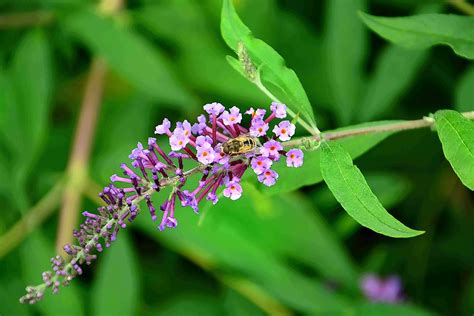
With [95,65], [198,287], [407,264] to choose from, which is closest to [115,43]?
[95,65]

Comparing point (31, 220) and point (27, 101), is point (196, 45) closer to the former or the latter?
point (27, 101)

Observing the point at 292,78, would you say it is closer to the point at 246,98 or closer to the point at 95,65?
the point at 246,98

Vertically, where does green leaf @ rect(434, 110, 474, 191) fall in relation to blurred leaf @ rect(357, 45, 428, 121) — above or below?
above

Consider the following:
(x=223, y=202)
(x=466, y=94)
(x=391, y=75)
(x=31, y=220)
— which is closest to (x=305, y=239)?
(x=223, y=202)

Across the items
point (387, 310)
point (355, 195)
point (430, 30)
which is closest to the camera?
point (355, 195)

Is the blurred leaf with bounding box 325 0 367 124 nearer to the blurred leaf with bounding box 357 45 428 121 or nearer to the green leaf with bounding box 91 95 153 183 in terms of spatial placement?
the blurred leaf with bounding box 357 45 428 121

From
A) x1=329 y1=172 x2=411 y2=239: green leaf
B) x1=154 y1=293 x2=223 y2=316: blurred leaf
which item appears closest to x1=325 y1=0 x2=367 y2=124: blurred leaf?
x1=329 y1=172 x2=411 y2=239: green leaf
